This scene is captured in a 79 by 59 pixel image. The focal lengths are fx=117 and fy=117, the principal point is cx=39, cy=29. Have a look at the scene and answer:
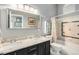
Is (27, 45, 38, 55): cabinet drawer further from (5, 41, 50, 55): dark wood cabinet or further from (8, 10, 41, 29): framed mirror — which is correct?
(8, 10, 41, 29): framed mirror

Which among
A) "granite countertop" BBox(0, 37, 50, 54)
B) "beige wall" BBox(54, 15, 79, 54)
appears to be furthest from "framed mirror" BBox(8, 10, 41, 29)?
"beige wall" BBox(54, 15, 79, 54)

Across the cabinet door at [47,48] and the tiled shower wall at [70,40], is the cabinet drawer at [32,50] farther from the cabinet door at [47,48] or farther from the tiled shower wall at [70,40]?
the tiled shower wall at [70,40]

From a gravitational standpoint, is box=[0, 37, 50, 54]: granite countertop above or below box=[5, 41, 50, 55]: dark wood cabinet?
above

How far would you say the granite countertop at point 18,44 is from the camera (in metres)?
1.44

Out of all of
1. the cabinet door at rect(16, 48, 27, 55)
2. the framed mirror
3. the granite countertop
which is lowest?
the cabinet door at rect(16, 48, 27, 55)

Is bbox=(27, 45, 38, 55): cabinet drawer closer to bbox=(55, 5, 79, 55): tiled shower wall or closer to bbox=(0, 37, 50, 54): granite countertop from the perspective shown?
bbox=(0, 37, 50, 54): granite countertop

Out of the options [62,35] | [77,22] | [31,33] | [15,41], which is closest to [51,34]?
[62,35]

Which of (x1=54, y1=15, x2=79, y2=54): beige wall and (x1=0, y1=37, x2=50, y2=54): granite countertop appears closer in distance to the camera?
(x1=0, y1=37, x2=50, y2=54): granite countertop

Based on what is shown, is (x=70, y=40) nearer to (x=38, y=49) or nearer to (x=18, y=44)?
(x=38, y=49)

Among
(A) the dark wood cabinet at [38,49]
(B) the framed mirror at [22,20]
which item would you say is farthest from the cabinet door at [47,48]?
(B) the framed mirror at [22,20]

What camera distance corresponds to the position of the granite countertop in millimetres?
1443

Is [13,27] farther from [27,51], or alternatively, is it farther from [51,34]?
[51,34]

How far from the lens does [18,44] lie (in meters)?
1.54

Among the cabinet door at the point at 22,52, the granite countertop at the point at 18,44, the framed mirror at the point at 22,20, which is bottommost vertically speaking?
the cabinet door at the point at 22,52
